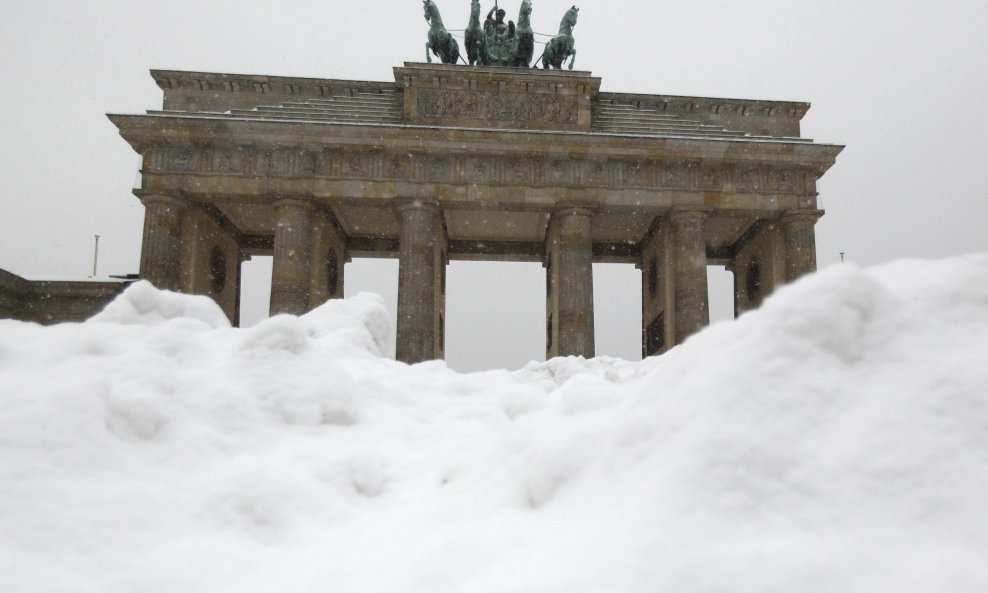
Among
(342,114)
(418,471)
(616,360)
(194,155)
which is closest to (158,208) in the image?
(194,155)

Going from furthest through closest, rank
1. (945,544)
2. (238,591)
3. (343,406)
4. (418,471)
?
(343,406), (418,471), (238,591), (945,544)

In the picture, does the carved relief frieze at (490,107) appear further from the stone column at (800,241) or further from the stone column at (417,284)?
the stone column at (800,241)

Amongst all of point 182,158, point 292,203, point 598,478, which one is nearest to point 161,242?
point 182,158

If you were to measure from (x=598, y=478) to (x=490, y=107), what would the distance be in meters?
21.7

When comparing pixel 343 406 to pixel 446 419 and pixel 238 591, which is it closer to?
pixel 446 419

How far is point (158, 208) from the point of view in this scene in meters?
21.3

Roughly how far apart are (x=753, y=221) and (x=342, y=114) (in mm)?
14989

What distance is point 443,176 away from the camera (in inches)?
872

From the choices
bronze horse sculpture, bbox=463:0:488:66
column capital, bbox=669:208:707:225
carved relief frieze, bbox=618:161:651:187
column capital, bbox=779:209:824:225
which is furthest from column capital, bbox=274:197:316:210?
column capital, bbox=779:209:824:225

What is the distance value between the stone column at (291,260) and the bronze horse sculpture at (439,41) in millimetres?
8143

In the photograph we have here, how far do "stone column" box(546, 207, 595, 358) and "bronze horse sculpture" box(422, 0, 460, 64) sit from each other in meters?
8.03

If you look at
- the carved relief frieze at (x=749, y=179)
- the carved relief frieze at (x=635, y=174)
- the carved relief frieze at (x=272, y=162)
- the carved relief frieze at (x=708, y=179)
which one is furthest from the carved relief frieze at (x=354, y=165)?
the carved relief frieze at (x=749, y=179)

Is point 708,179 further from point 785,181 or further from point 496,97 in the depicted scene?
point 496,97

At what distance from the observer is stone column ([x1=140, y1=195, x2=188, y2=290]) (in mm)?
21047
